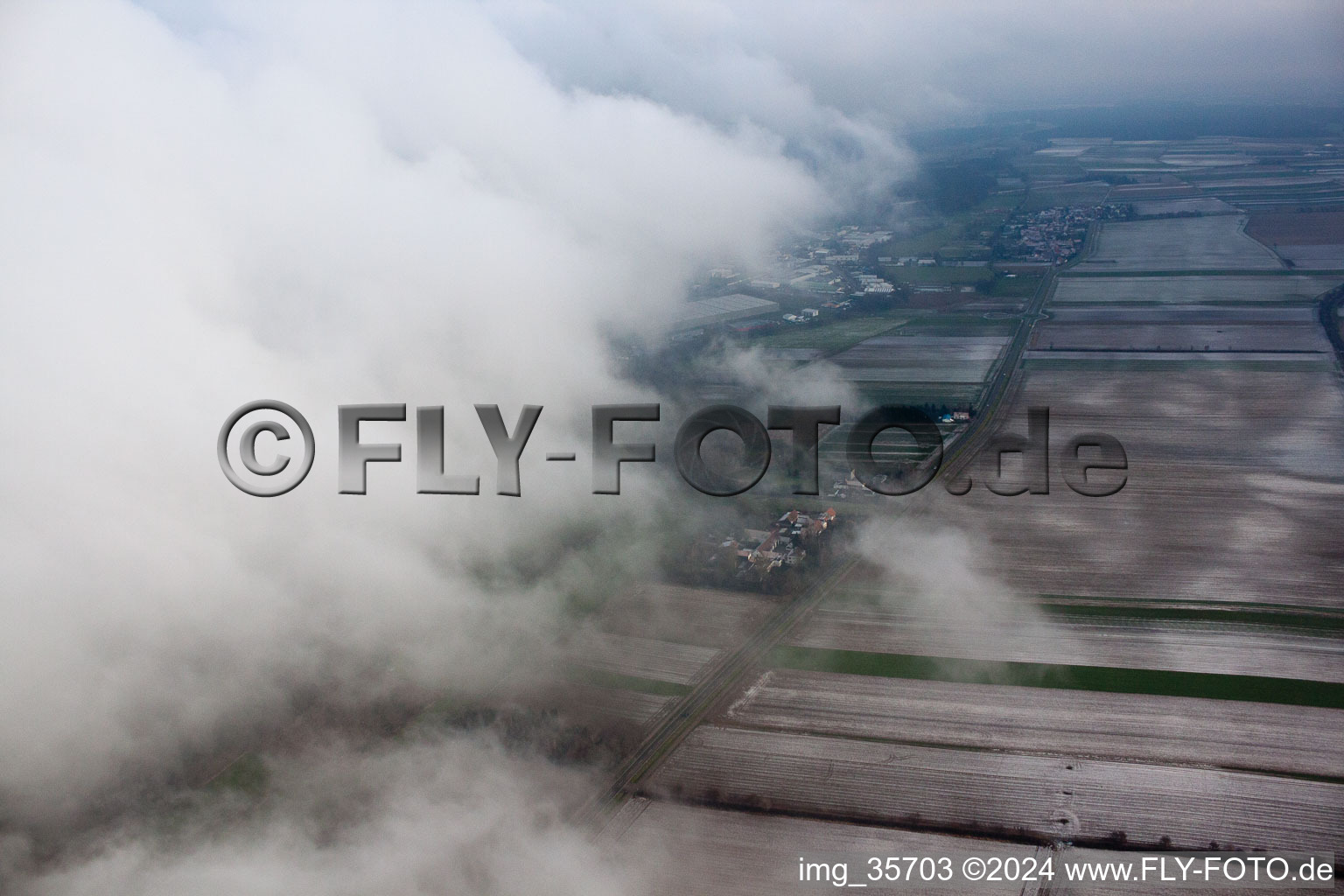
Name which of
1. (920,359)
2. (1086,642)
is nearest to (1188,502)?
(1086,642)

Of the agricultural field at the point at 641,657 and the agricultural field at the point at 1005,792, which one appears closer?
the agricultural field at the point at 1005,792

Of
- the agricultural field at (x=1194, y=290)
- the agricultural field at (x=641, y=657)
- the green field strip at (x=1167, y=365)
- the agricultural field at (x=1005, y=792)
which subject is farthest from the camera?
the agricultural field at (x=1194, y=290)

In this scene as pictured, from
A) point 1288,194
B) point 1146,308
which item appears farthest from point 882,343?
point 1288,194

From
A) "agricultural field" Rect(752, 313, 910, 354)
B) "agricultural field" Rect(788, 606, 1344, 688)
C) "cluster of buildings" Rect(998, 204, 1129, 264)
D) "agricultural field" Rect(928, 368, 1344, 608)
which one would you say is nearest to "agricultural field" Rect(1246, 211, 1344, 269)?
"cluster of buildings" Rect(998, 204, 1129, 264)

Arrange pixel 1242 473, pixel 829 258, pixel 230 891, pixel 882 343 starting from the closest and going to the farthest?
pixel 230 891, pixel 1242 473, pixel 882 343, pixel 829 258

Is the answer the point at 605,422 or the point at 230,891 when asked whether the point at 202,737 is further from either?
the point at 605,422

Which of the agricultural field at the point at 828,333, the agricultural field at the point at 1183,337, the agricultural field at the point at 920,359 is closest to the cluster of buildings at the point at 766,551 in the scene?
the agricultural field at the point at 920,359

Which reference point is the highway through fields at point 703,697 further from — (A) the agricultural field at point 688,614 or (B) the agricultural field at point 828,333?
(B) the agricultural field at point 828,333

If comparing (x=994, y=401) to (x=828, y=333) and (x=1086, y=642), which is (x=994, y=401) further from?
(x=1086, y=642)

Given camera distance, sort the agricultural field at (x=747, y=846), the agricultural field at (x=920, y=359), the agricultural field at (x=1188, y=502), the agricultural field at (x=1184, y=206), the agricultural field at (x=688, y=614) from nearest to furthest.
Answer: the agricultural field at (x=747, y=846)
the agricultural field at (x=688, y=614)
the agricultural field at (x=1188, y=502)
the agricultural field at (x=920, y=359)
the agricultural field at (x=1184, y=206)
